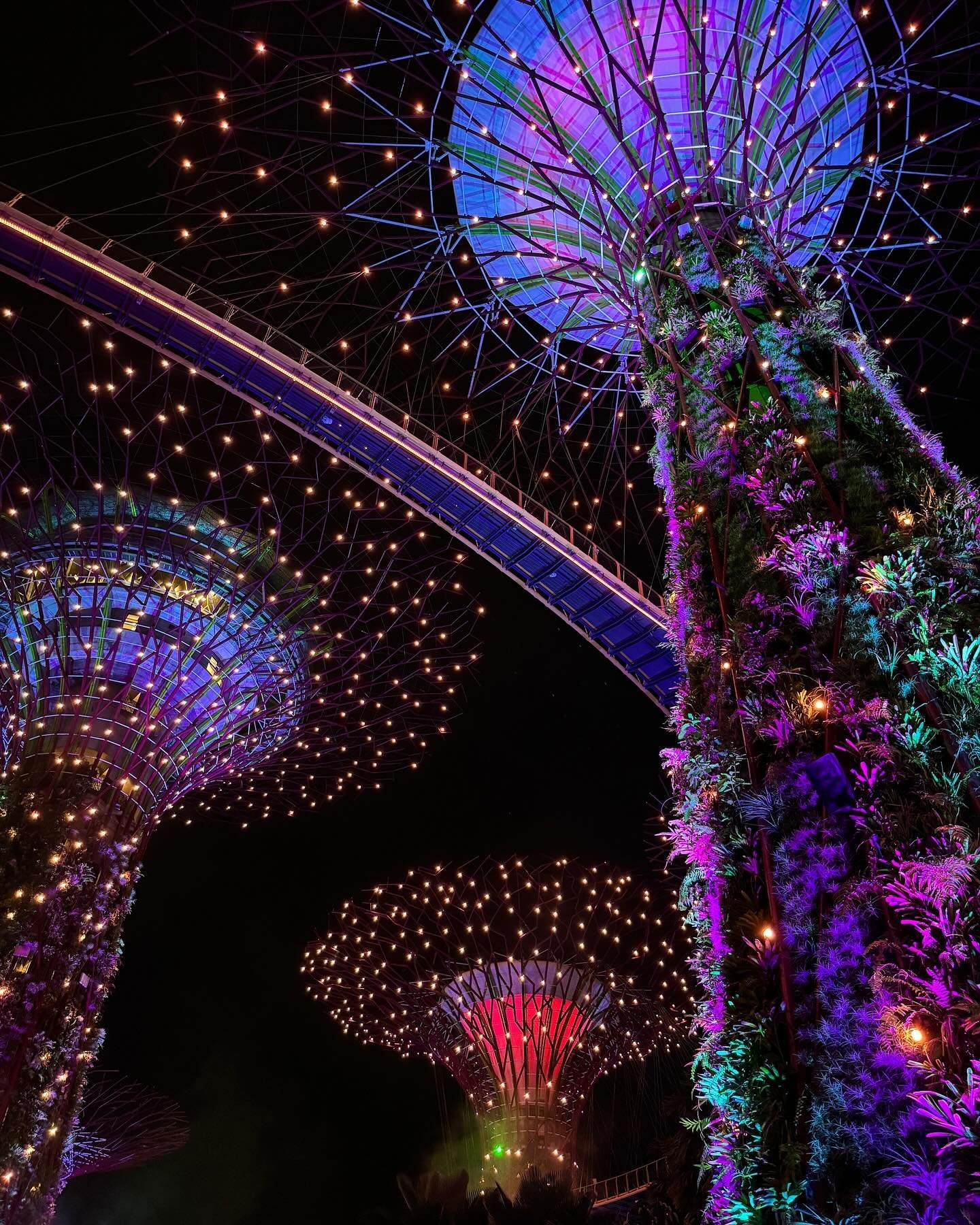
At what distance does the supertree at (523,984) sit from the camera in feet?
59.3

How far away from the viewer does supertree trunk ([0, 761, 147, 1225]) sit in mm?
10852

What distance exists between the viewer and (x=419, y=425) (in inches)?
521

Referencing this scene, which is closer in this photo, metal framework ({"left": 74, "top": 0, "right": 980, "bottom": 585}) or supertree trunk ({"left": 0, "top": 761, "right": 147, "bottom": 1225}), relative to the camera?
metal framework ({"left": 74, "top": 0, "right": 980, "bottom": 585})

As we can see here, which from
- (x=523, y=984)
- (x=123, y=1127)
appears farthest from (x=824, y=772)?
(x=123, y=1127)

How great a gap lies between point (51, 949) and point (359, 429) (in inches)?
327

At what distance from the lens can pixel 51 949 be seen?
11.8 m

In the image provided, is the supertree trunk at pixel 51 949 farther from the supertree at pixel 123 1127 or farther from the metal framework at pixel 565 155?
the supertree at pixel 123 1127

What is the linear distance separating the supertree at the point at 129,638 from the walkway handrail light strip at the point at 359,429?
0.56 m

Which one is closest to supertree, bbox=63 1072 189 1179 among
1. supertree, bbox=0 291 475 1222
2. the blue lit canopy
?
supertree, bbox=0 291 475 1222

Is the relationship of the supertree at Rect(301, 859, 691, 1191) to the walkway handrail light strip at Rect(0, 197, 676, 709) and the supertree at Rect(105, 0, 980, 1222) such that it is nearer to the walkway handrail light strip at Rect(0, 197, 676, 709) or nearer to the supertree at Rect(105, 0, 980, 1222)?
the walkway handrail light strip at Rect(0, 197, 676, 709)

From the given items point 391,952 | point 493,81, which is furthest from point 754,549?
point 391,952

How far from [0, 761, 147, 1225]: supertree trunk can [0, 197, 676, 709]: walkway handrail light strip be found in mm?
6233

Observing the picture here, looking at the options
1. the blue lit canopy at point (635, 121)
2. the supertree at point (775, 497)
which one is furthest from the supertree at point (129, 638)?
the blue lit canopy at point (635, 121)

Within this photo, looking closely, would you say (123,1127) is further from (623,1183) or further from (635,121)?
(635,121)
